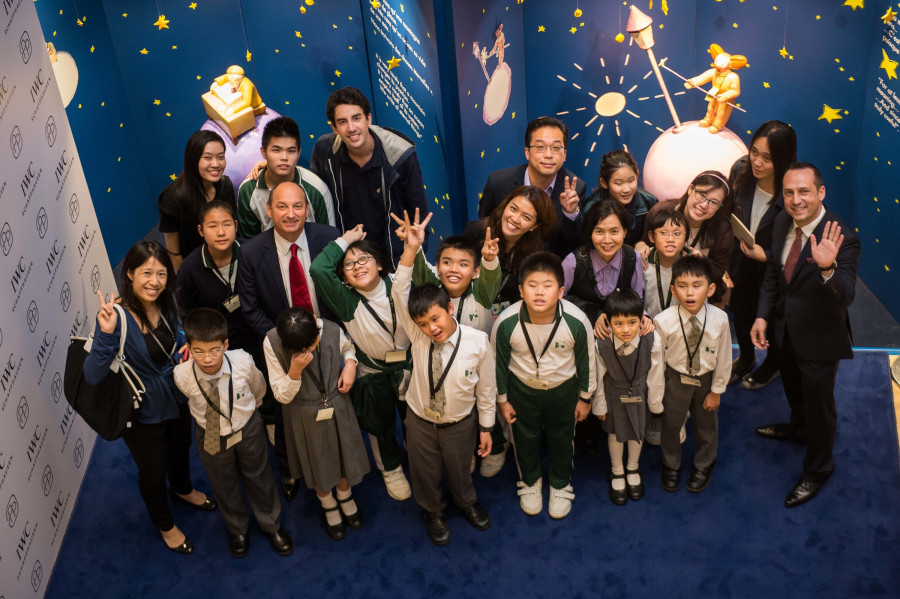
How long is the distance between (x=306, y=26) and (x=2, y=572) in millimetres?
3897

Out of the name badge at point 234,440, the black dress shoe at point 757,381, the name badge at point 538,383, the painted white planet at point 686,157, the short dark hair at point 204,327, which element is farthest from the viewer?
the painted white planet at point 686,157

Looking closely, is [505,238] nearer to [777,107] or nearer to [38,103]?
[38,103]

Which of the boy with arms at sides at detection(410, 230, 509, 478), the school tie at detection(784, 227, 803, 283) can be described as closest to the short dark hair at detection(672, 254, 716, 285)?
the school tie at detection(784, 227, 803, 283)

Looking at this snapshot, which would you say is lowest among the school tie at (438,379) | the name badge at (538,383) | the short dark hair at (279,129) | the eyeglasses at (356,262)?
the name badge at (538,383)

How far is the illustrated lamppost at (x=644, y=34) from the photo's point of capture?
199 inches

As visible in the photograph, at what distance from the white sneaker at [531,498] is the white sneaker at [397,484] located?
0.55 meters

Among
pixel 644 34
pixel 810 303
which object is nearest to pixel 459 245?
pixel 810 303

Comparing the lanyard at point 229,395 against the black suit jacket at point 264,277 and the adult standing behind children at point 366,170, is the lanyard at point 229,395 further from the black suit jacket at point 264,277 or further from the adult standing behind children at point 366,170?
the adult standing behind children at point 366,170

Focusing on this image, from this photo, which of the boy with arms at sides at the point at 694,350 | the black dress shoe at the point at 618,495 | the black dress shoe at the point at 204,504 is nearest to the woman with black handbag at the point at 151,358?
the black dress shoe at the point at 204,504

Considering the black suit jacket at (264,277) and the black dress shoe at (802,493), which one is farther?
the black dress shoe at (802,493)

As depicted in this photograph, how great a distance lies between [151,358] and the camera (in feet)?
11.2

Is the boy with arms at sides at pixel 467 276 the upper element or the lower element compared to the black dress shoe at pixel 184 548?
upper

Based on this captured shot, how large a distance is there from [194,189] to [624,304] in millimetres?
2175

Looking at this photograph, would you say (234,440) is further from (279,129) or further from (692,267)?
(692,267)
